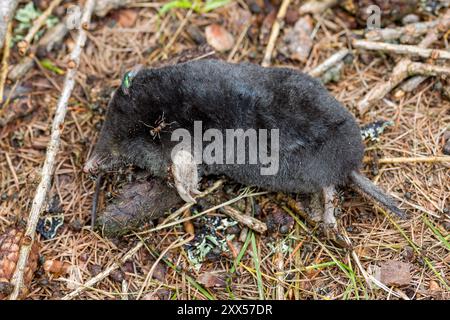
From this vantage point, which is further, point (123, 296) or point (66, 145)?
point (66, 145)

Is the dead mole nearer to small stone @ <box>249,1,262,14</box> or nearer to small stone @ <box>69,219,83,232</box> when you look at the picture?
small stone @ <box>69,219,83,232</box>

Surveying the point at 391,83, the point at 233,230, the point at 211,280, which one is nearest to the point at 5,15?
the point at 233,230

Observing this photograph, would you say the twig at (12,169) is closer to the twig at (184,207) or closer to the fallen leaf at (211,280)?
the twig at (184,207)

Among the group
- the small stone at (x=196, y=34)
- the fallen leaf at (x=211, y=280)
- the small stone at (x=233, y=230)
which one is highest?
the small stone at (x=196, y=34)

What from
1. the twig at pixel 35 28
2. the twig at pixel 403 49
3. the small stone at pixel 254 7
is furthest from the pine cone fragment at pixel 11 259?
the twig at pixel 403 49

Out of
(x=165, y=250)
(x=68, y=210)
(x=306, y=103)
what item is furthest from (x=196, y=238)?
(x=306, y=103)

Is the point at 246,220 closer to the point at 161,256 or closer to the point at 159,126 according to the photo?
the point at 161,256

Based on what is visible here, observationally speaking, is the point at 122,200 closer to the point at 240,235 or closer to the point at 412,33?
the point at 240,235
